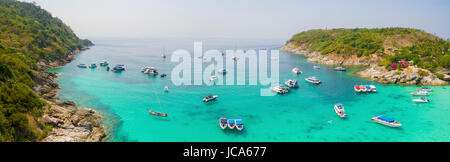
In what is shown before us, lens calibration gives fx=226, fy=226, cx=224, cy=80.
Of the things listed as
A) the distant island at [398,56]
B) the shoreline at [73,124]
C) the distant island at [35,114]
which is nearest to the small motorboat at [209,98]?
the shoreline at [73,124]

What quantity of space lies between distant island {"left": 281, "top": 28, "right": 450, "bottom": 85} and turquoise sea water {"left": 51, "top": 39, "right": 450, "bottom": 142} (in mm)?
6900

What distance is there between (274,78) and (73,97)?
61.4m

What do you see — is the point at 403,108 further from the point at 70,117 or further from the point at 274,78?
the point at 70,117

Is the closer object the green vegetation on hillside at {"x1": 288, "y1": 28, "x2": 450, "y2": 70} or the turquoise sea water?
the turquoise sea water

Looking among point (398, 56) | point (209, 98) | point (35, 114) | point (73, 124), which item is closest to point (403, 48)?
point (398, 56)

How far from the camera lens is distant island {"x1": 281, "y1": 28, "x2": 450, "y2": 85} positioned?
231ft

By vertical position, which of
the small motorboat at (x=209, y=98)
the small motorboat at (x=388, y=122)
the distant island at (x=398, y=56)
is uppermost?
the distant island at (x=398, y=56)

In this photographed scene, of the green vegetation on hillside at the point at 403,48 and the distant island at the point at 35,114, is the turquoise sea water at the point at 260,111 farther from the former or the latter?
the green vegetation on hillside at the point at 403,48

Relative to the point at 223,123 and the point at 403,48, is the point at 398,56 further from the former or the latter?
the point at 223,123

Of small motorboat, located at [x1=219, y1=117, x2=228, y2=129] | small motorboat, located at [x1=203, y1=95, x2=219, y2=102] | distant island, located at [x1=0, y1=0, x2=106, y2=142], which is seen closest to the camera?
distant island, located at [x1=0, y1=0, x2=106, y2=142]

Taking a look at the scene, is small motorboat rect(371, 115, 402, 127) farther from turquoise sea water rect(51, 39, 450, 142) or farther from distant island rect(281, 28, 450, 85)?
distant island rect(281, 28, 450, 85)

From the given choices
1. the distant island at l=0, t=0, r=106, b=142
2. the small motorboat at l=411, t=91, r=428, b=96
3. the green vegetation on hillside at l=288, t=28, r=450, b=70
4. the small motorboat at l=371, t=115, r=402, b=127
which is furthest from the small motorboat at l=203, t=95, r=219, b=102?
the green vegetation on hillside at l=288, t=28, r=450, b=70

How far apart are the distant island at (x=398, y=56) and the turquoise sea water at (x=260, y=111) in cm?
690

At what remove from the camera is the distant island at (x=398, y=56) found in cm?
7040
